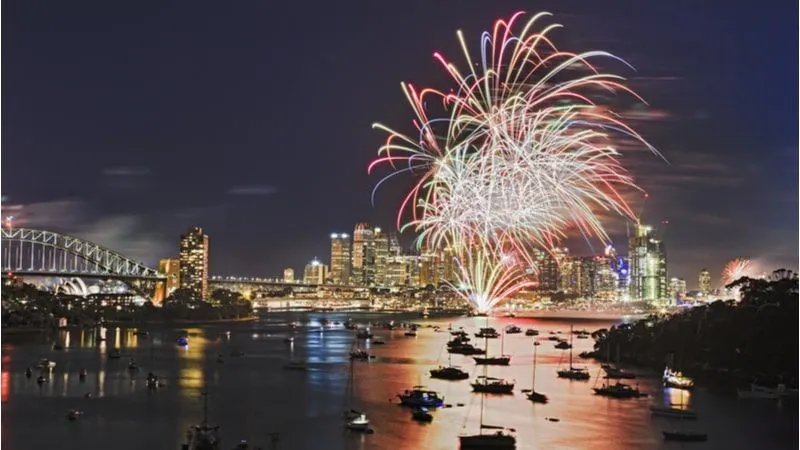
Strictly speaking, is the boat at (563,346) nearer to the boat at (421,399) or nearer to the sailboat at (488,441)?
the boat at (421,399)

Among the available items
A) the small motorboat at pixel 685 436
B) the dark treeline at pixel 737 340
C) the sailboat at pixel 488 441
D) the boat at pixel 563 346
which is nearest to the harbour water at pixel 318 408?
the small motorboat at pixel 685 436

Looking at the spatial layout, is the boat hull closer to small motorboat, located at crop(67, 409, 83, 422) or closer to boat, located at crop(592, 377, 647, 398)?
boat, located at crop(592, 377, 647, 398)

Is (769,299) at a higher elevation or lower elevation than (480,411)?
higher

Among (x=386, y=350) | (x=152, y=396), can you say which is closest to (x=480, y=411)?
(x=152, y=396)

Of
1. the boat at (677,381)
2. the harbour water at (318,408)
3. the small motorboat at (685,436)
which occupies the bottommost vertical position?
the harbour water at (318,408)

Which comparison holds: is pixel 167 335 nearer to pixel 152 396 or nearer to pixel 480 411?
pixel 152 396

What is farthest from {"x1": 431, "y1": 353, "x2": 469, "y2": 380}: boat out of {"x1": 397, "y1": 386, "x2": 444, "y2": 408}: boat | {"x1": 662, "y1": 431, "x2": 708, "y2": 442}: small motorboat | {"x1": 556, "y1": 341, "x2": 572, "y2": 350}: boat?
{"x1": 556, "y1": 341, "x2": 572, "y2": 350}: boat

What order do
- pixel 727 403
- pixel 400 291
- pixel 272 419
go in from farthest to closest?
1. pixel 400 291
2. pixel 727 403
3. pixel 272 419
